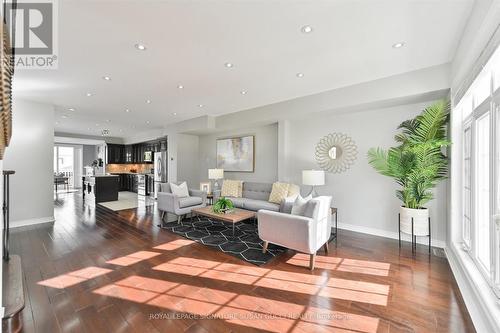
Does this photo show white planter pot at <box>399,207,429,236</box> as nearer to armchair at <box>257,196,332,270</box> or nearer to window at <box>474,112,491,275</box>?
window at <box>474,112,491,275</box>

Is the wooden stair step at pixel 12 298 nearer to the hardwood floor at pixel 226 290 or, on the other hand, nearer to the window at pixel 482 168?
the hardwood floor at pixel 226 290

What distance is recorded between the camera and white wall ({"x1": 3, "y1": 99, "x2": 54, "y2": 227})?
14.8ft

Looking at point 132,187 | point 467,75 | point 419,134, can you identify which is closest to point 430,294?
point 419,134

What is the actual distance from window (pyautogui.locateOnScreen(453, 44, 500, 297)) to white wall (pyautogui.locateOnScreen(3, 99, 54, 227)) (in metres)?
7.33

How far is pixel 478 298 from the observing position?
1.87 meters

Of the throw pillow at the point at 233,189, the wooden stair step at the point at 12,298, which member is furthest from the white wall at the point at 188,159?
the wooden stair step at the point at 12,298

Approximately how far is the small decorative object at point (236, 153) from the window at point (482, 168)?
426 centimetres

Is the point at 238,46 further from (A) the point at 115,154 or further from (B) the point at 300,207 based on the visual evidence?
(A) the point at 115,154

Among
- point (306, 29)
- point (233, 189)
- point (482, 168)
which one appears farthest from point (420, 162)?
point (233, 189)

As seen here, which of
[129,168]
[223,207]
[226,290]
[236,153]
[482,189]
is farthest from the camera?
[129,168]

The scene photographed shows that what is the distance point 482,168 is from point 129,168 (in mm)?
12314

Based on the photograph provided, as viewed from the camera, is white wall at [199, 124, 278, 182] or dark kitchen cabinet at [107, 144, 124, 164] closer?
white wall at [199, 124, 278, 182]

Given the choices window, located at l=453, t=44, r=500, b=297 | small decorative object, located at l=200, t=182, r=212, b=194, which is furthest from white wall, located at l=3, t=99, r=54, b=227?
window, located at l=453, t=44, r=500, b=297

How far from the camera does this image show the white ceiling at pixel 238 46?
2.02 metres
